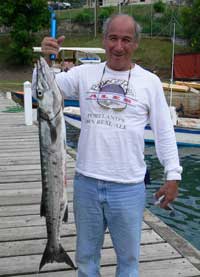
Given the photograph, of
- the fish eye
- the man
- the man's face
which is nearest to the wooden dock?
the man

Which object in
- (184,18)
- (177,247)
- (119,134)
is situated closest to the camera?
(119,134)

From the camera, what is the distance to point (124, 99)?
3.04 meters

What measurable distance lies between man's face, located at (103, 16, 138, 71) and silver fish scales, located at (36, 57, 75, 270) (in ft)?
1.35

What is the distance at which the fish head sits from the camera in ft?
9.88

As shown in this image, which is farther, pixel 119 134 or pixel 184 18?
pixel 184 18

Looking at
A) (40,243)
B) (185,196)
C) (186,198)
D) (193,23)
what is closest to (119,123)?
(40,243)

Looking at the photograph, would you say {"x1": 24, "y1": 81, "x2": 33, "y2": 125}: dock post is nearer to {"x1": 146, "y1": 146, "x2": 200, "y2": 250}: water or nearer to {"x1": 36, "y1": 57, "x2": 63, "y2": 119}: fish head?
{"x1": 146, "y1": 146, "x2": 200, "y2": 250}: water

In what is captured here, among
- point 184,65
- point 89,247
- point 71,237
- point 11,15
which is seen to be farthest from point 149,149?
point 11,15

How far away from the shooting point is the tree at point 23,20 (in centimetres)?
4134

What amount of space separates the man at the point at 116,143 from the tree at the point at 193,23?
37.8 meters

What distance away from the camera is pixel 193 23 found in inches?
1580

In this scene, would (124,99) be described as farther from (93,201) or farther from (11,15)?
(11,15)

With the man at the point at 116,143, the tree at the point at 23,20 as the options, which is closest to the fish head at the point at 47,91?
the man at the point at 116,143

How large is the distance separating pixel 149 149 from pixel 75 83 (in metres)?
11.9
